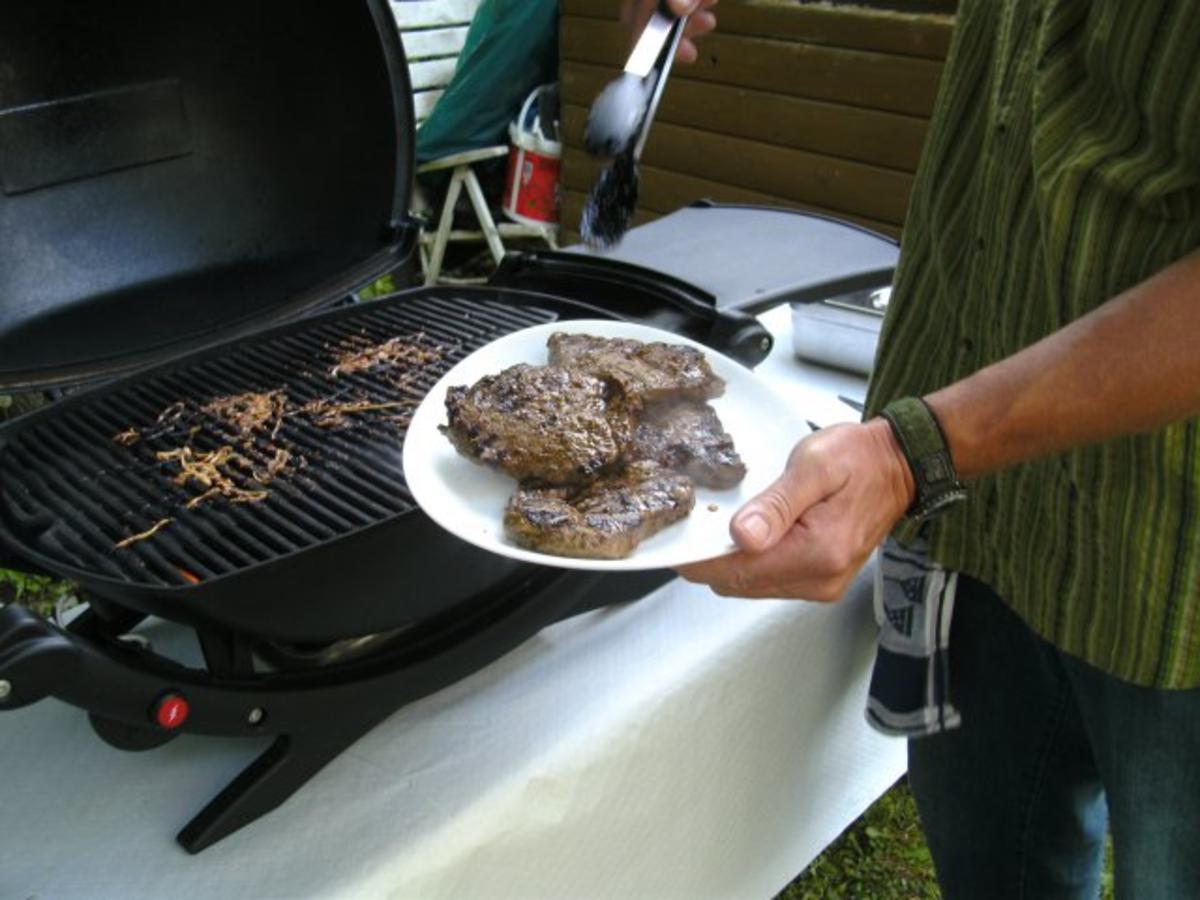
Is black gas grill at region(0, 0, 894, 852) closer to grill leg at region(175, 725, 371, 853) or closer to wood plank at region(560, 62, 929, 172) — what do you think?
grill leg at region(175, 725, 371, 853)

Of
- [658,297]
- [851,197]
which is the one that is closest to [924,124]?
[851,197]

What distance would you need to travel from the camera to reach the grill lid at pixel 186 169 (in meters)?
1.27

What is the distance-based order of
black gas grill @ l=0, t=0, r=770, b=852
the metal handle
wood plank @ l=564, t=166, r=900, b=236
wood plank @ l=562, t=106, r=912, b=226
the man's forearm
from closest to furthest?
the man's forearm, black gas grill @ l=0, t=0, r=770, b=852, the metal handle, wood plank @ l=562, t=106, r=912, b=226, wood plank @ l=564, t=166, r=900, b=236

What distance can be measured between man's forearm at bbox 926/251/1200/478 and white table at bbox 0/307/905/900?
1.58ft

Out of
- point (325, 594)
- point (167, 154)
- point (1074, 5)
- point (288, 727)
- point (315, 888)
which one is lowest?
point (315, 888)

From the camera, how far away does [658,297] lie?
4.60 ft

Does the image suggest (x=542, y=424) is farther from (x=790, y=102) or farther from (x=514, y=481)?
(x=790, y=102)

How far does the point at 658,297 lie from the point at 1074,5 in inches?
25.2

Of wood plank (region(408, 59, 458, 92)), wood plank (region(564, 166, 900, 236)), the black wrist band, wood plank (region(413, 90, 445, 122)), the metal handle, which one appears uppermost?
the metal handle

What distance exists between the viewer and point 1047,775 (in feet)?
4.13

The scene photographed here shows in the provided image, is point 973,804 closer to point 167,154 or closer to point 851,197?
point 167,154

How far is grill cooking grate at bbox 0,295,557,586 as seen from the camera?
2.97 ft

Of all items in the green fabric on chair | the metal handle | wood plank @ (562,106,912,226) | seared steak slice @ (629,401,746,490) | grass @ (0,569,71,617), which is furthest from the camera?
the green fabric on chair

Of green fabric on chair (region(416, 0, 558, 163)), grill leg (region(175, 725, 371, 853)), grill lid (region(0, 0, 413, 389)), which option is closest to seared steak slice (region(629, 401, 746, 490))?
grill leg (region(175, 725, 371, 853))
